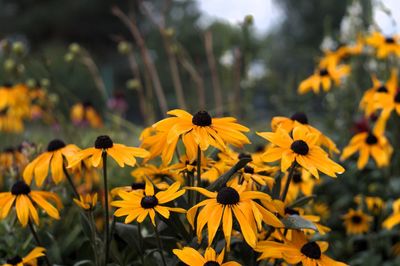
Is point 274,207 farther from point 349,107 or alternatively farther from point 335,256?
point 349,107

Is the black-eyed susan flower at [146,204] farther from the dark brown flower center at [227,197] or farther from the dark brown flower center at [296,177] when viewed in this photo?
the dark brown flower center at [296,177]

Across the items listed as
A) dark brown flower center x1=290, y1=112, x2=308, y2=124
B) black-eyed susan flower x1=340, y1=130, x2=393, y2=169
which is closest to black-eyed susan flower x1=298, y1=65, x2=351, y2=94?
black-eyed susan flower x1=340, y1=130, x2=393, y2=169

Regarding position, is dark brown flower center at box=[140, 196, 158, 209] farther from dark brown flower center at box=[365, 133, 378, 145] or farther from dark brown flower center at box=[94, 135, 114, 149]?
dark brown flower center at box=[365, 133, 378, 145]

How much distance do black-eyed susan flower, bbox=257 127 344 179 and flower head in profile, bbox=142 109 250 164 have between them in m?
0.07

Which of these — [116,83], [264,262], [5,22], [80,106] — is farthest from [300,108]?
[5,22]

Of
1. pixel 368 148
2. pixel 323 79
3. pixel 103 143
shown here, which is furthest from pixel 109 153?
pixel 323 79

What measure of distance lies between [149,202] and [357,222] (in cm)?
141

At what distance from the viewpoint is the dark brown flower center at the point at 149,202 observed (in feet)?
3.74

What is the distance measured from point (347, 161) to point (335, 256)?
3.13 ft

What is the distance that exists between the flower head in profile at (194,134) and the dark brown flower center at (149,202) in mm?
98

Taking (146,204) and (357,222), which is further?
(357,222)

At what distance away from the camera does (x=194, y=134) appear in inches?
45.9

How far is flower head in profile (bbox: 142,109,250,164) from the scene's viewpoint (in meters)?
1.15

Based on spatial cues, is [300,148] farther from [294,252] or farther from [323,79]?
[323,79]
